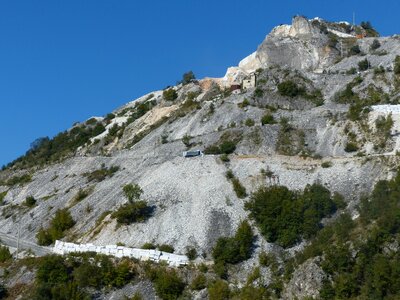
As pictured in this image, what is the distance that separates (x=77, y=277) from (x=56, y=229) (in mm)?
11955

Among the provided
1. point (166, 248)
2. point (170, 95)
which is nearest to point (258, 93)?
point (170, 95)

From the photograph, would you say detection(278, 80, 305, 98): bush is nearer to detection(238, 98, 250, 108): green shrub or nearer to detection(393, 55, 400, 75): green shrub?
detection(238, 98, 250, 108): green shrub

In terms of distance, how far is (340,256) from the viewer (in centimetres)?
4831

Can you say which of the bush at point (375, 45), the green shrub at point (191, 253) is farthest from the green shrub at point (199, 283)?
the bush at point (375, 45)

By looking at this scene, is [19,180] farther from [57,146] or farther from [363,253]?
[363,253]

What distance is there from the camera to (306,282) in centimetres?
4800

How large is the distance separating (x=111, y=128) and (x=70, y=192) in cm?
2635

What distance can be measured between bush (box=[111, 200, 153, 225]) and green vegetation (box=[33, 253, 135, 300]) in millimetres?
6213

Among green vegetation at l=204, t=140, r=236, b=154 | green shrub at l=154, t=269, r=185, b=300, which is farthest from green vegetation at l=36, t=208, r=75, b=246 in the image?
green vegetation at l=204, t=140, r=236, b=154

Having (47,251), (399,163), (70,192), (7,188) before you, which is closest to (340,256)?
(399,163)

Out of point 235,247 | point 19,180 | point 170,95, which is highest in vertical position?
point 170,95

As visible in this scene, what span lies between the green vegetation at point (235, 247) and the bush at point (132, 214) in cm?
813

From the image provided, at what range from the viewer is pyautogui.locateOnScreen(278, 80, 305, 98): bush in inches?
3287

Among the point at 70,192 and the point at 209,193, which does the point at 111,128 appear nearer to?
the point at 70,192
